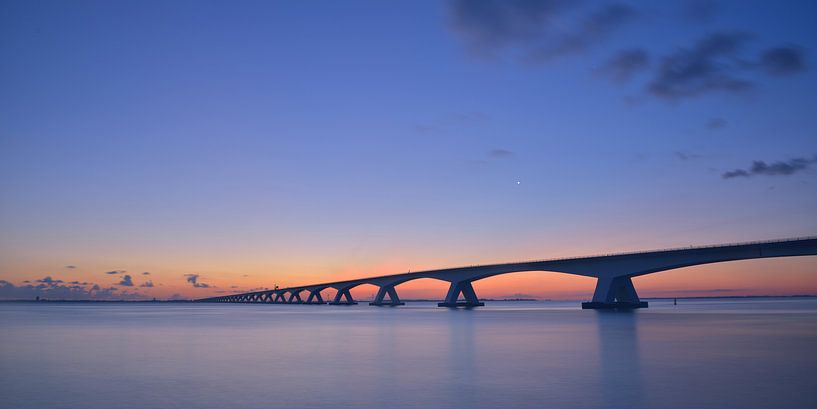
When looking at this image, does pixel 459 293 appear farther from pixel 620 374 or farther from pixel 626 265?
pixel 620 374

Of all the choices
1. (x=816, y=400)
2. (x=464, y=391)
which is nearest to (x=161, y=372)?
(x=464, y=391)

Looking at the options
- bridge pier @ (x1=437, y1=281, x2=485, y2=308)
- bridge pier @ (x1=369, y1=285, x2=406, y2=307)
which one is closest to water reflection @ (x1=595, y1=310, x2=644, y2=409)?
bridge pier @ (x1=437, y1=281, x2=485, y2=308)

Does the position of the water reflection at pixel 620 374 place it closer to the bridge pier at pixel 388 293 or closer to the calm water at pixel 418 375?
the calm water at pixel 418 375

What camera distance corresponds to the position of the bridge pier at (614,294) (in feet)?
329

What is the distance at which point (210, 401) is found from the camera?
56.3 feet

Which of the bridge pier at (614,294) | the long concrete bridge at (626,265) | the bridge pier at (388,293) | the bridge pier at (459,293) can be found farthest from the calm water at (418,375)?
the bridge pier at (388,293)

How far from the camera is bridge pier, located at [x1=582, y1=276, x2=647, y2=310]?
100 m

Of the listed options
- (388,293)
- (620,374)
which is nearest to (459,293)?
(388,293)

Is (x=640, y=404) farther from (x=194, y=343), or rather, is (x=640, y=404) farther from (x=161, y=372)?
(x=194, y=343)

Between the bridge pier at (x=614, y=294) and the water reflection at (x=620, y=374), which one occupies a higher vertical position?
the bridge pier at (x=614, y=294)

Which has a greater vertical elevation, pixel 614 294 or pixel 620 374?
pixel 614 294

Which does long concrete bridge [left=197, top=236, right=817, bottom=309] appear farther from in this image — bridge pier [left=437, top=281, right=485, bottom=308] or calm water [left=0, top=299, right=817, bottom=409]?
calm water [left=0, top=299, right=817, bottom=409]

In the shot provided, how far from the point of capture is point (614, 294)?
4011 inches

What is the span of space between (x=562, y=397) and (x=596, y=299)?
89805 mm
